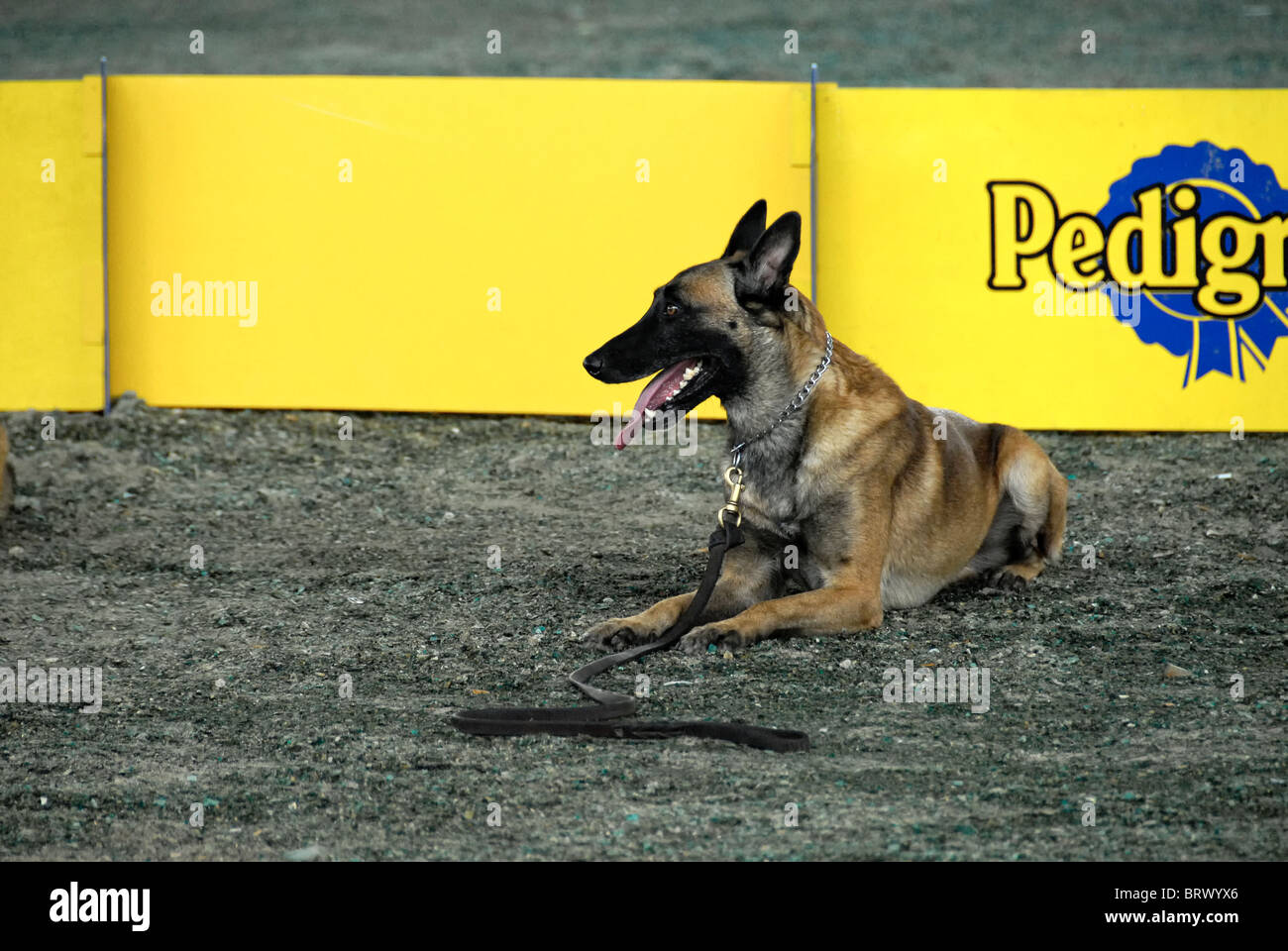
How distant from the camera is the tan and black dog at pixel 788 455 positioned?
5633 millimetres

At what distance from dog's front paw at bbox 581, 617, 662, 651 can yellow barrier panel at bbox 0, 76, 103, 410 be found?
596 cm

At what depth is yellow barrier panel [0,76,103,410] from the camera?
10.1m

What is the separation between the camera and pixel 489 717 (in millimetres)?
4711

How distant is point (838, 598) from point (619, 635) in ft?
2.85

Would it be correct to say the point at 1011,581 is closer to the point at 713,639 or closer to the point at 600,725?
the point at 713,639

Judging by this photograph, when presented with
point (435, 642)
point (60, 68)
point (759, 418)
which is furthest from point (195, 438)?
point (60, 68)

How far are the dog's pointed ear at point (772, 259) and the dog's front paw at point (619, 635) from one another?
1.37 m

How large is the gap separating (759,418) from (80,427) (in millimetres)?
5904

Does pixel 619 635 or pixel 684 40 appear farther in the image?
pixel 684 40

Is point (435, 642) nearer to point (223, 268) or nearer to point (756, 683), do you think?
point (756, 683)

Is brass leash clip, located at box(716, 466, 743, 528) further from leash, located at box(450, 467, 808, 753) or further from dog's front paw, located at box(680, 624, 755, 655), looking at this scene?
leash, located at box(450, 467, 808, 753)

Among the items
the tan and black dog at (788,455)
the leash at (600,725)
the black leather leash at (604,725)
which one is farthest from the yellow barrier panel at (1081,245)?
the black leather leash at (604,725)

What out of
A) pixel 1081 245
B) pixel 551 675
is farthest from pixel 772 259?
pixel 1081 245

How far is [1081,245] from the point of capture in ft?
33.1
